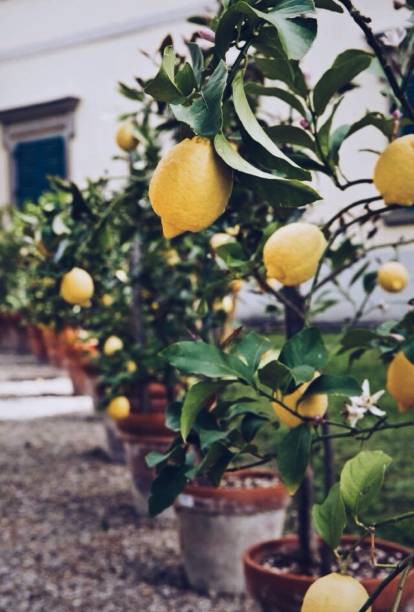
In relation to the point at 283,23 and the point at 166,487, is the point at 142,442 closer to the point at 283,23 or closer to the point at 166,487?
the point at 166,487

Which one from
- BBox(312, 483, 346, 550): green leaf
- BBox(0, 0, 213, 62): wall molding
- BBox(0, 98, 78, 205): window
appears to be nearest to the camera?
BBox(312, 483, 346, 550): green leaf

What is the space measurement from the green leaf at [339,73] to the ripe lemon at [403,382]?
0.28 meters

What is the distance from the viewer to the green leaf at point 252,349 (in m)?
0.87

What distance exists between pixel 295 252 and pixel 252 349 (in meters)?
0.19

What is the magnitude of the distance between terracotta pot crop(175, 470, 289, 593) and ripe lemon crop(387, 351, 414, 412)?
108cm

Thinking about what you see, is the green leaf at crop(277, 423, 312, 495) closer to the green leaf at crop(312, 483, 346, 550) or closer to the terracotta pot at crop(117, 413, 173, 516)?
the green leaf at crop(312, 483, 346, 550)

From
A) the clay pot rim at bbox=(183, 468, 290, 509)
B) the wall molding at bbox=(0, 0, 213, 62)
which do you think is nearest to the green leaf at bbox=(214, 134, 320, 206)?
the clay pot rim at bbox=(183, 468, 290, 509)

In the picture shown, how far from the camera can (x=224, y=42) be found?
56cm

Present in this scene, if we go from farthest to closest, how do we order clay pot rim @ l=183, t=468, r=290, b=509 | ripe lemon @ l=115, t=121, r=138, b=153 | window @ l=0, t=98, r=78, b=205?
window @ l=0, t=98, r=78, b=205, clay pot rim @ l=183, t=468, r=290, b=509, ripe lemon @ l=115, t=121, r=138, b=153

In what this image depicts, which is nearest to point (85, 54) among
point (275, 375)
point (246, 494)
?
point (246, 494)

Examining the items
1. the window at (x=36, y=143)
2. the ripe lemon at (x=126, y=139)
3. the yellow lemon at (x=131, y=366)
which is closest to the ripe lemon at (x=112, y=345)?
the yellow lemon at (x=131, y=366)

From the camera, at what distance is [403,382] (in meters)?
0.86

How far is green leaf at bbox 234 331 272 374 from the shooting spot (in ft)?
2.85

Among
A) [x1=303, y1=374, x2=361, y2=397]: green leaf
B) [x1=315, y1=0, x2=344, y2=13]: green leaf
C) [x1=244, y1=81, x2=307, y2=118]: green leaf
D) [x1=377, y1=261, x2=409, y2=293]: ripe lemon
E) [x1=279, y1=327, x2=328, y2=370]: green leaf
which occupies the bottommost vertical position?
[x1=303, y1=374, x2=361, y2=397]: green leaf
